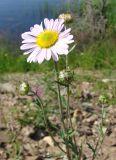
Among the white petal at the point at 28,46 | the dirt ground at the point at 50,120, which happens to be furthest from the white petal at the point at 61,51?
the dirt ground at the point at 50,120

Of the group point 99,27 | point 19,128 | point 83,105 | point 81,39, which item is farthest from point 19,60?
point 19,128

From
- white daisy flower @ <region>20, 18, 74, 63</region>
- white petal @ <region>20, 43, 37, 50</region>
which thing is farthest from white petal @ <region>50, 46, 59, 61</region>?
white petal @ <region>20, 43, 37, 50</region>

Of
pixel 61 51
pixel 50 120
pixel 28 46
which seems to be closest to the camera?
pixel 61 51

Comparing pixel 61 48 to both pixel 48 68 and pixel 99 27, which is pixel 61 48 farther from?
pixel 99 27

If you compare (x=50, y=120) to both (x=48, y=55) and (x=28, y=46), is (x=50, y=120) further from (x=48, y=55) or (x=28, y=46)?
(x=48, y=55)

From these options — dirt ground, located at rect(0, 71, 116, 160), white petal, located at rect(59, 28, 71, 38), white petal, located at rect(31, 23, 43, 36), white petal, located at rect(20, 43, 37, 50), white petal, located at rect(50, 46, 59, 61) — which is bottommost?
dirt ground, located at rect(0, 71, 116, 160)

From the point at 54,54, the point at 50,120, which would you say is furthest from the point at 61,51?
the point at 50,120

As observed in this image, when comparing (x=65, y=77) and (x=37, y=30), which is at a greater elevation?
(x=37, y=30)

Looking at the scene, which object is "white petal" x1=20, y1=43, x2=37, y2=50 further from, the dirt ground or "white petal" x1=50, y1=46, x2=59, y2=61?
the dirt ground
